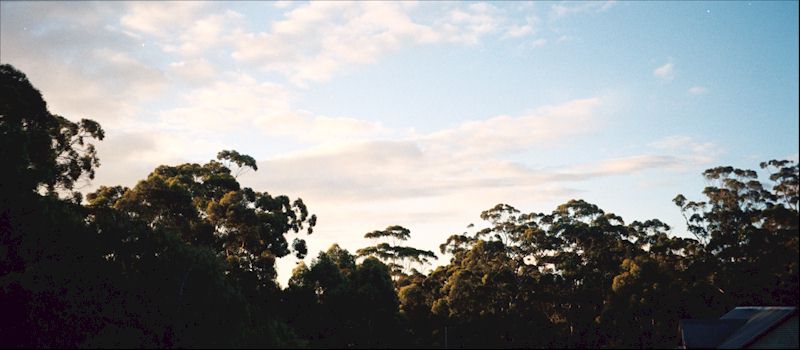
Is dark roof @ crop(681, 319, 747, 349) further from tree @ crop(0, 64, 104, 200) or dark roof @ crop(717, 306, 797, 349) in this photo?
tree @ crop(0, 64, 104, 200)

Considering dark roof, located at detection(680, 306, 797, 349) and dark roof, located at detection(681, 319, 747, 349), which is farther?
dark roof, located at detection(681, 319, 747, 349)

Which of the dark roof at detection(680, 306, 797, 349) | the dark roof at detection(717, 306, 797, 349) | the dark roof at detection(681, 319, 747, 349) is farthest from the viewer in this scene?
the dark roof at detection(681, 319, 747, 349)

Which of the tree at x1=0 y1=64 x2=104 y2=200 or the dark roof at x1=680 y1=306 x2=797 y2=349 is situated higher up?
the tree at x1=0 y1=64 x2=104 y2=200

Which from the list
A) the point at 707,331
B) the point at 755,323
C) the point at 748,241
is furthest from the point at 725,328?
the point at 748,241

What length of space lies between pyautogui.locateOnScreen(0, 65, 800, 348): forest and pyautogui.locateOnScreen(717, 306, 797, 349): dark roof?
13.5 feet

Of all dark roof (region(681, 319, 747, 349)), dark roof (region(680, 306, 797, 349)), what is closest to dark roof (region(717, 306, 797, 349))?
dark roof (region(680, 306, 797, 349))

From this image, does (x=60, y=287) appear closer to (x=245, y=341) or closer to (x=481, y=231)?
(x=245, y=341)

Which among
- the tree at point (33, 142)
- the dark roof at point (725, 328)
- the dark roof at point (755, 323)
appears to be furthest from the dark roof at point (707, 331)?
the tree at point (33, 142)

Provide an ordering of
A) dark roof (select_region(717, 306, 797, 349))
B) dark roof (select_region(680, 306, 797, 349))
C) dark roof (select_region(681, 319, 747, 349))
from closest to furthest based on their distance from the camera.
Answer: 1. dark roof (select_region(717, 306, 797, 349))
2. dark roof (select_region(680, 306, 797, 349))
3. dark roof (select_region(681, 319, 747, 349))

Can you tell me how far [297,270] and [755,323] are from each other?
85.1ft

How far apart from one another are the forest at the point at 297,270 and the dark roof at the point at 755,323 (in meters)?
4.11

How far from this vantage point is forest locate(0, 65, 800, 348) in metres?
26.6

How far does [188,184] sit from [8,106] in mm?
12000

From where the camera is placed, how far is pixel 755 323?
26.0m
